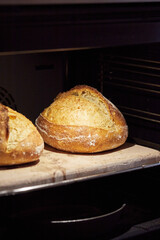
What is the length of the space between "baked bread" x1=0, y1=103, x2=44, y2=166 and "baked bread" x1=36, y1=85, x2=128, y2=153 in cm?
12

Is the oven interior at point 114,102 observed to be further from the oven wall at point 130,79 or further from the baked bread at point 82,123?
the baked bread at point 82,123

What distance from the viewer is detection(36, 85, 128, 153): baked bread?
1583 millimetres

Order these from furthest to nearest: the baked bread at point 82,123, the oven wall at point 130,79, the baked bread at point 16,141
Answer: the oven wall at point 130,79
the baked bread at point 82,123
the baked bread at point 16,141

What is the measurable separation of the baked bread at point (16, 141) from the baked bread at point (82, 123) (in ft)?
0.40

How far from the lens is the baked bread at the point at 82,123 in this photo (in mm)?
1583

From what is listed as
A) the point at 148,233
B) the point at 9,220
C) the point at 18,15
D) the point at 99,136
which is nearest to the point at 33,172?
the point at 9,220

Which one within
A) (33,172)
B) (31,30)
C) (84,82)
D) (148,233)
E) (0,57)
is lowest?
(148,233)

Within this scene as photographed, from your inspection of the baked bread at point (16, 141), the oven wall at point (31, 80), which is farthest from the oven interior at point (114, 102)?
the baked bread at point (16, 141)

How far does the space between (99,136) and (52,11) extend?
531 millimetres

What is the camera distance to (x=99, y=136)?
1.59m

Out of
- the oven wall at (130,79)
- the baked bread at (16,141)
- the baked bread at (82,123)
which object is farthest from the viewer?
the oven wall at (130,79)

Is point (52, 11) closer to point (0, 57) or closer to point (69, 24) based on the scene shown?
point (69, 24)

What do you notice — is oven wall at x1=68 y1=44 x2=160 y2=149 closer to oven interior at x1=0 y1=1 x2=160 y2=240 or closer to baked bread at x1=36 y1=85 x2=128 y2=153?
oven interior at x1=0 y1=1 x2=160 y2=240

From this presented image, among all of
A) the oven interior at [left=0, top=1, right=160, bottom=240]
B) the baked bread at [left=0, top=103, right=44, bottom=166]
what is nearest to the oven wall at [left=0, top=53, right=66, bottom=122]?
the oven interior at [left=0, top=1, right=160, bottom=240]
